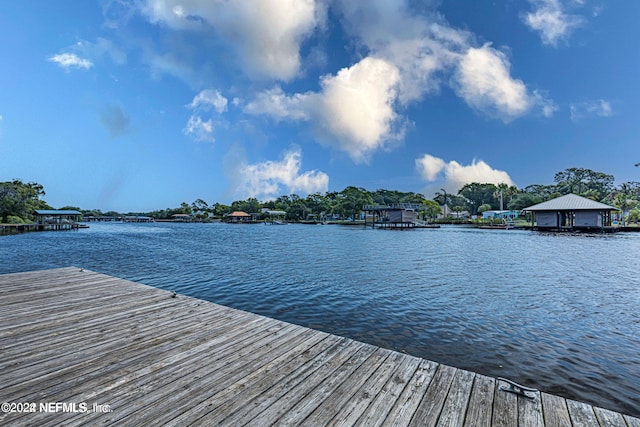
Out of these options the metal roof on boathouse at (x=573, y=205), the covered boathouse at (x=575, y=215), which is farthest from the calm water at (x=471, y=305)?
the covered boathouse at (x=575, y=215)

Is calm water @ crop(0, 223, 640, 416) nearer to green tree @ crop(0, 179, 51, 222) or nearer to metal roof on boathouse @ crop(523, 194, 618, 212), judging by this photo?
metal roof on boathouse @ crop(523, 194, 618, 212)

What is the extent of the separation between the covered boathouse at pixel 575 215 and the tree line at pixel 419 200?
1467 centimetres

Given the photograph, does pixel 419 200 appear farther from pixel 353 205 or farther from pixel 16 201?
pixel 16 201

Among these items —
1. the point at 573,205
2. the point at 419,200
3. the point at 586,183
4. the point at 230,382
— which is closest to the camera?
the point at 230,382

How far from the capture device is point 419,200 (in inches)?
4060

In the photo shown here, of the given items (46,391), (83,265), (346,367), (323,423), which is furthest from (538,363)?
(83,265)

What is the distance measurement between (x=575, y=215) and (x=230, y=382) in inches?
2109

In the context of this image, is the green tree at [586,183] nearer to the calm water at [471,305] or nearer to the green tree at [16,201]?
the calm water at [471,305]

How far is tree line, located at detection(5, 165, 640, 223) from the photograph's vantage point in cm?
5709

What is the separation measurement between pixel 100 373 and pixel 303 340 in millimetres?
2222

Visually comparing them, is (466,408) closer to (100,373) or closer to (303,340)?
(303,340)

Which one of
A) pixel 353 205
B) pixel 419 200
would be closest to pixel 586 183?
pixel 419 200

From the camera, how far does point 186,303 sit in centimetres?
571

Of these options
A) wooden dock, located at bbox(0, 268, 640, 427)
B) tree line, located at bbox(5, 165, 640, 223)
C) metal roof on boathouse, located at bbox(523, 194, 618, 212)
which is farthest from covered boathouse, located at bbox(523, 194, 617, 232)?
wooden dock, located at bbox(0, 268, 640, 427)
